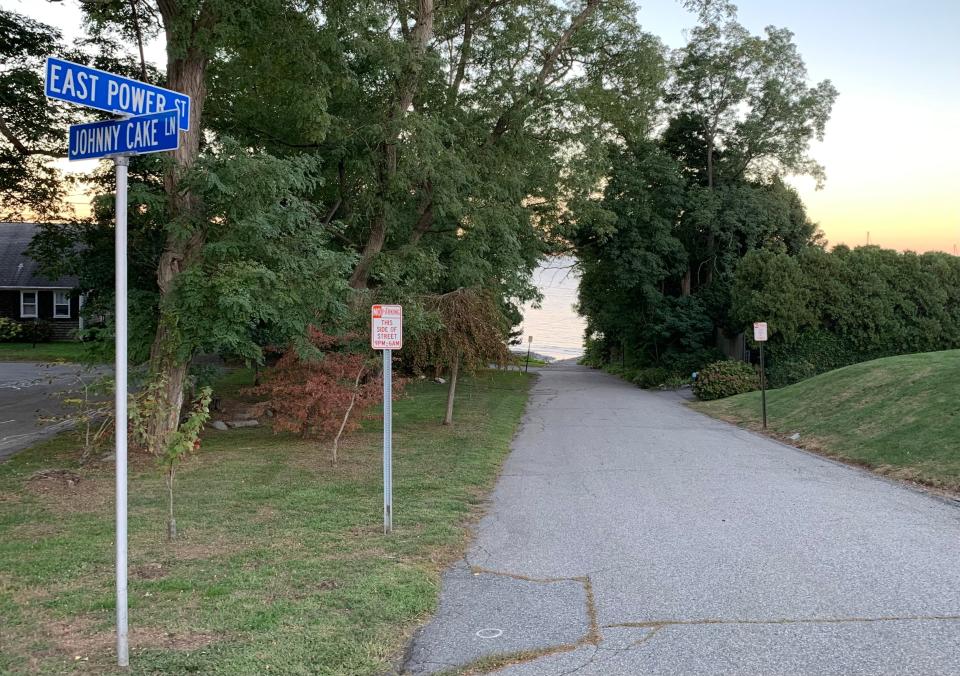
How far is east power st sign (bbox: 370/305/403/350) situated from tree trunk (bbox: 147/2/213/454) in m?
4.68

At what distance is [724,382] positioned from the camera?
27.5 meters

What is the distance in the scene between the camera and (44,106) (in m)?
14.0

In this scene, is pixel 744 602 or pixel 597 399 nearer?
pixel 744 602

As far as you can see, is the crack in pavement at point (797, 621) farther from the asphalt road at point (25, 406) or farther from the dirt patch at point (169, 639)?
the asphalt road at point (25, 406)

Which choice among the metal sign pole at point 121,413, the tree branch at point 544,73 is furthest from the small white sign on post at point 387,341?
the tree branch at point 544,73

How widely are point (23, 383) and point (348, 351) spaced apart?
13816mm

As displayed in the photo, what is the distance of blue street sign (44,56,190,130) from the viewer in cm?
387

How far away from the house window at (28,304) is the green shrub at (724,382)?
114 ft

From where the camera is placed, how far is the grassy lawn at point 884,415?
11625 mm

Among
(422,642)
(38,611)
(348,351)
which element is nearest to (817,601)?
(422,642)

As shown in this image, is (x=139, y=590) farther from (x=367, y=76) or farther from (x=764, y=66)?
(x=764, y=66)

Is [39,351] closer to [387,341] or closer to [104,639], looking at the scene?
[387,341]

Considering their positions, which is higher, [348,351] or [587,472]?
[348,351]

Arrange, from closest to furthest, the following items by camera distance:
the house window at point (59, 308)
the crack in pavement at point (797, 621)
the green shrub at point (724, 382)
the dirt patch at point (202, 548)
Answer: the crack in pavement at point (797, 621)
the dirt patch at point (202, 548)
the green shrub at point (724, 382)
the house window at point (59, 308)
